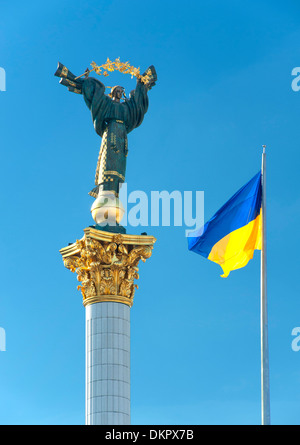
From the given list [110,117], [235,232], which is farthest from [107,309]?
[110,117]

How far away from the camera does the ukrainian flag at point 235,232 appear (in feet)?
168

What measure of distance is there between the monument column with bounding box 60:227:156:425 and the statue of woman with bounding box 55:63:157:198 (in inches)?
136

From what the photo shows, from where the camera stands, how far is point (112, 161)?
59.8 m

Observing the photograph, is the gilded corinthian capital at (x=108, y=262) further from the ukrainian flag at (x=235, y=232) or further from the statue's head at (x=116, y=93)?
the statue's head at (x=116, y=93)

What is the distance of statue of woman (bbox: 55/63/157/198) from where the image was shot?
59.7m

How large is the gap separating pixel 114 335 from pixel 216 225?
729cm

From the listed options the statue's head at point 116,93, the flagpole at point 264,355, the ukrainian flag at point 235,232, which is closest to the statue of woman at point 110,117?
the statue's head at point 116,93

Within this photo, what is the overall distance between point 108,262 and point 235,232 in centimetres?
762

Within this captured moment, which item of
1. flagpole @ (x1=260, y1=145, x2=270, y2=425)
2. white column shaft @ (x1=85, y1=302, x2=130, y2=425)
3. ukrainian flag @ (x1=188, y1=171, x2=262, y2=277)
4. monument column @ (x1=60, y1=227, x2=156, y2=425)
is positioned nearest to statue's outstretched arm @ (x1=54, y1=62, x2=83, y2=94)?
monument column @ (x1=60, y1=227, x2=156, y2=425)

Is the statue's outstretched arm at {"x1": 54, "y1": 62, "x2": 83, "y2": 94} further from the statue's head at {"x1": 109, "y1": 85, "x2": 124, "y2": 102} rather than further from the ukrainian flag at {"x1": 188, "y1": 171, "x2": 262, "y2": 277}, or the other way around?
the ukrainian flag at {"x1": 188, "y1": 171, "x2": 262, "y2": 277}
